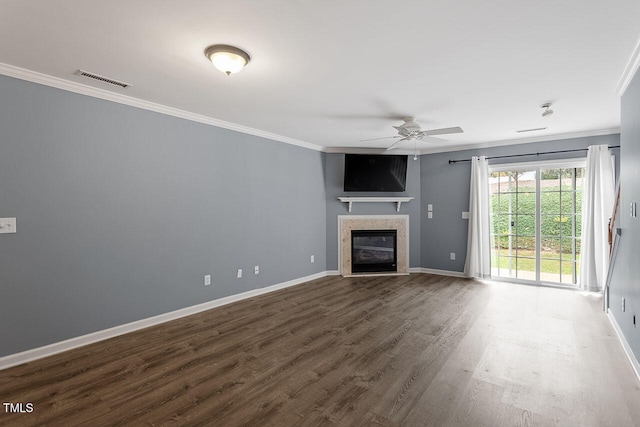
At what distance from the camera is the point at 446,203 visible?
249 inches

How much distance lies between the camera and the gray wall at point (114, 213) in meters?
2.79

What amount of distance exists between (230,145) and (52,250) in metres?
2.42

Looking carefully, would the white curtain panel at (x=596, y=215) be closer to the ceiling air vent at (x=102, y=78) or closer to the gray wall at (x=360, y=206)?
the gray wall at (x=360, y=206)

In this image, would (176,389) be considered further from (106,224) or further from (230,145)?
(230,145)

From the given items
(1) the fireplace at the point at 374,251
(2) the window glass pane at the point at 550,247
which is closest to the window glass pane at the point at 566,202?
(2) the window glass pane at the point at 550,247

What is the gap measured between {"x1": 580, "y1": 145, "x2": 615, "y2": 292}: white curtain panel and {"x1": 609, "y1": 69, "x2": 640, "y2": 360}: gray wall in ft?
5.27

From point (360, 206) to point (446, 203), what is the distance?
1.74 metres

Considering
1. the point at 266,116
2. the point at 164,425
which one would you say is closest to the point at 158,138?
the point at 266,116

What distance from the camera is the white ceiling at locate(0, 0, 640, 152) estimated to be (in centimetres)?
194

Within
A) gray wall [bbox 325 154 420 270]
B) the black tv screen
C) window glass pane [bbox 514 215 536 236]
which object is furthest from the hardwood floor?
the black tv screen

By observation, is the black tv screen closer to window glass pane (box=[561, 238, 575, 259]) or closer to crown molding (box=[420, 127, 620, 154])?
crown molding (box=[420, 127, 620, 154])

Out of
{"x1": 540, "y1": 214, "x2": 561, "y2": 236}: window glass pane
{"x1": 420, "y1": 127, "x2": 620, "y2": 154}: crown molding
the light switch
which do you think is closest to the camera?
the light switch

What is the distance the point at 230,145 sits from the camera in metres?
4.55

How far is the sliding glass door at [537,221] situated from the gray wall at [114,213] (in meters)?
4.35
